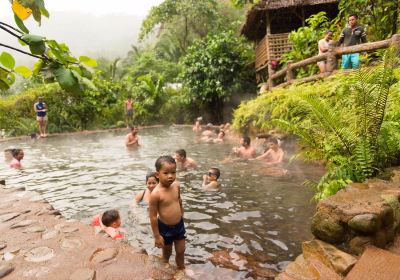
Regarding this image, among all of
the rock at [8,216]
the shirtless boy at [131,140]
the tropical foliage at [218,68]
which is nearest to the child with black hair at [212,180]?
the rock at [8,216]

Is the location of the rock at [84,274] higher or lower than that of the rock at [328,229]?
lower

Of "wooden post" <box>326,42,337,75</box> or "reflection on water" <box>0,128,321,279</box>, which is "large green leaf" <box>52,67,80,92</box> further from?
"wooden post" <box>326,42,337,75</box>

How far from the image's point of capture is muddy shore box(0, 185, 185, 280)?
10.1ft

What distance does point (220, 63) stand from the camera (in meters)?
17.9

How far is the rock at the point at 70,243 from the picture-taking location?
3613 mm

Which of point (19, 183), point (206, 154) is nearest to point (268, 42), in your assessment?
point (206, 154)

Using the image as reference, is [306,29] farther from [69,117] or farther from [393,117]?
[69,117]

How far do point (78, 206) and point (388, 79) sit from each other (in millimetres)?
5605

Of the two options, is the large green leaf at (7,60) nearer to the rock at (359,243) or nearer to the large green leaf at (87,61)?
the large green leaf at (87,61)

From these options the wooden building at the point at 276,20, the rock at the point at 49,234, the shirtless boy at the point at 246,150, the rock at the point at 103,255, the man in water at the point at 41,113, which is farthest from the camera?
the man in water at the point at 41,113

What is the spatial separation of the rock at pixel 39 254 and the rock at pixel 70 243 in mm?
149

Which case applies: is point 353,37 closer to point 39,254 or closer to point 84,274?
point 84,274

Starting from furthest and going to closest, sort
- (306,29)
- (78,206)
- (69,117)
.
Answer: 1. (69,117)
2. (306,29)
3. (78,206)

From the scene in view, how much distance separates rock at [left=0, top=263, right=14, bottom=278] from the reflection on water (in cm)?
162
